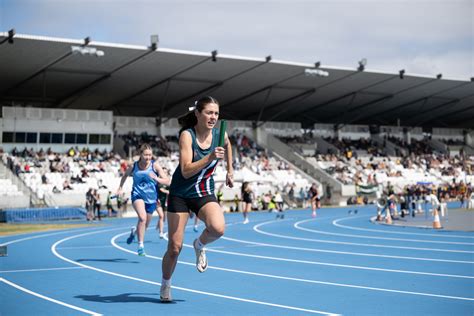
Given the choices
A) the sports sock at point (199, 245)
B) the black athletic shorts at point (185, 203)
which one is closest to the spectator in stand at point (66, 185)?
the sports sock at point (199, 245)

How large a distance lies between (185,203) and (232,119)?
183ft

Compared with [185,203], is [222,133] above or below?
above

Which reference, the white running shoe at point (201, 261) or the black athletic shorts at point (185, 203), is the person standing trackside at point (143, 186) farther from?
the black athletic shorts at point (185, 203)

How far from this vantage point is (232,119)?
6291 centimetres

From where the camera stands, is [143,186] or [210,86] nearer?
[143,186]

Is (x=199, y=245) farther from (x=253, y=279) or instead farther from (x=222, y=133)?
(x=253, y=279)

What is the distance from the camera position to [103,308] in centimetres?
718

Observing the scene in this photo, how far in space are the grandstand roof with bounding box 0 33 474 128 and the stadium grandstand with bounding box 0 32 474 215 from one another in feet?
0.38

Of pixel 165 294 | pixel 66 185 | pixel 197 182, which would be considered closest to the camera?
pixel 197 182

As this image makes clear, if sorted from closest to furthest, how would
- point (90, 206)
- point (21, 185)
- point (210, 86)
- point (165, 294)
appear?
point (165, 294), point (90, 206), point (21, 185), point (210, 86)

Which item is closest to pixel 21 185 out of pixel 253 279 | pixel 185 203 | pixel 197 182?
pixel 253 279

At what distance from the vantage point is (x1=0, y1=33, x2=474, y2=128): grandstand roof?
40281 millimetres

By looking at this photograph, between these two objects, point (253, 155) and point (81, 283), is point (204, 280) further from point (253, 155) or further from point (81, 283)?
point (253, 155)

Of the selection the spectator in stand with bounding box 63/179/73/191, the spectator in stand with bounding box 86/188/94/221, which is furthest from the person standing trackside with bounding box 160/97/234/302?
the spectator in stand with bounding box 63/179/73/191
